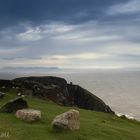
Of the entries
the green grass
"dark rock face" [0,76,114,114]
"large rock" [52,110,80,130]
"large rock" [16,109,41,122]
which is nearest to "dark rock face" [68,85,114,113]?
"dark rock face" [0,76,114,114]

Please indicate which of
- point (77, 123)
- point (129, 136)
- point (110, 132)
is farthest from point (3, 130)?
point (129, 136)

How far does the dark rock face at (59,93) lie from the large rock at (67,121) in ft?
107

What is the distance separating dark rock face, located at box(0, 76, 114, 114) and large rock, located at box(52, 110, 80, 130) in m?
32.5

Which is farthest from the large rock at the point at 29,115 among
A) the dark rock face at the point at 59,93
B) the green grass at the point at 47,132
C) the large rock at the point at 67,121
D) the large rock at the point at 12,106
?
the dark rock face at the point at 59,93

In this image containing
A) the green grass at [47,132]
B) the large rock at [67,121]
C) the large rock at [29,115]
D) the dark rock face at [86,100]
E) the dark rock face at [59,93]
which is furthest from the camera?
the dark rock face at [86,100]

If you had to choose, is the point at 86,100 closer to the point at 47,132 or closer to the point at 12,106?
the point at 12,106

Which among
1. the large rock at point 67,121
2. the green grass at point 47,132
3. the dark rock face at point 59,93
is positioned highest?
the dark rock face at point 59,93

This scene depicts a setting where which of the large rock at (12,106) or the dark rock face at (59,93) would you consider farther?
the dark rock face at (59,93)

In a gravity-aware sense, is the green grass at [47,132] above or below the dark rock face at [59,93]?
below

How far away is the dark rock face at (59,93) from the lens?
222 ft

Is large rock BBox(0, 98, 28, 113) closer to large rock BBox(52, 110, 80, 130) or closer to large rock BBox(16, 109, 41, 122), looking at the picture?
large rock BBox(16, 109, 41, 122)

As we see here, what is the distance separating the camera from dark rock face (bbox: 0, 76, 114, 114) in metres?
67.7

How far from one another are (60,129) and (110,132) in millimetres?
5574

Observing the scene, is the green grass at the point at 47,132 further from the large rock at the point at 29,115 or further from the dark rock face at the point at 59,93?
the dark rock face at the point at 59,93
